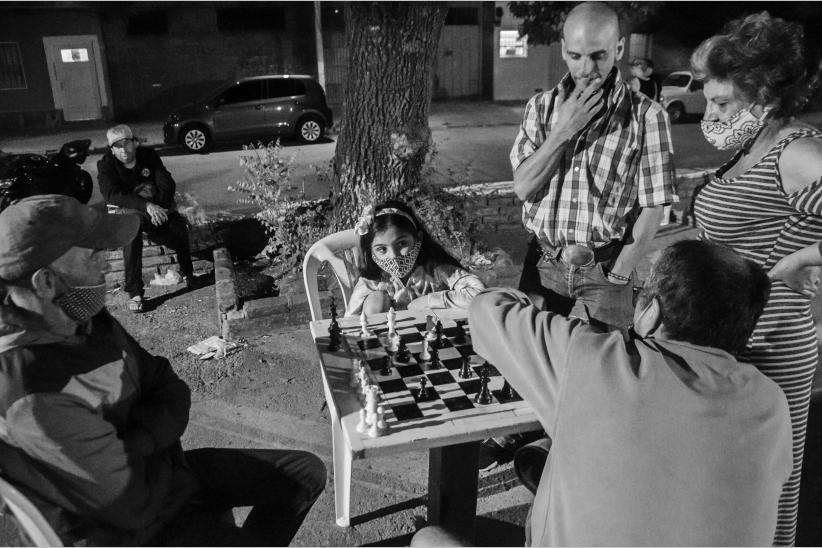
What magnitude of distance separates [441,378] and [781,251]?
1.37 meters

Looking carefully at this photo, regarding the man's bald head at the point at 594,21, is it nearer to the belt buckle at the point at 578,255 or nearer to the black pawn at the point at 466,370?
the belt buckle at the point at 578,255

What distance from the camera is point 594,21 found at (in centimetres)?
279

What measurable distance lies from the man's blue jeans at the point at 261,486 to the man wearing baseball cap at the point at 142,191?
352 centimetres

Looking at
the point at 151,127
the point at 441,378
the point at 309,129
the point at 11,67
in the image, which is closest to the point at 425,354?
the point at 441,378

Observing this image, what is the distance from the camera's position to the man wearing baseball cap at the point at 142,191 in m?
5.84

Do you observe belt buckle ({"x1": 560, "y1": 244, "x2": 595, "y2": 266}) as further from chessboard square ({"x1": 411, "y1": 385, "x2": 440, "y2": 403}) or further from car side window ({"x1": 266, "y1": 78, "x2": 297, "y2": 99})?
car side window ({"x1": 266, "y1": 78, "x2": 297, "y2": 99})

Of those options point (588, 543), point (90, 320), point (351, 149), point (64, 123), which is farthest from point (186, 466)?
point (64, 123)

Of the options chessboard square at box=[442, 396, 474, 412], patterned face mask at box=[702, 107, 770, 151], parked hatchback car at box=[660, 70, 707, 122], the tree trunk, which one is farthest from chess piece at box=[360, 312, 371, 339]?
parked hatchback car at box=[660, 70, 707, 122]

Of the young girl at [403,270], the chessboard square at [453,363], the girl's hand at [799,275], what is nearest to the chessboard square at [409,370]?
the chessboard square at [453,363]

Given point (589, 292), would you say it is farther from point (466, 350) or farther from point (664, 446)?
point (664, 446)

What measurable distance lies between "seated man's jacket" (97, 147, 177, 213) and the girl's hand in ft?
16.8

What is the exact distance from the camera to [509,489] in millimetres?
3393

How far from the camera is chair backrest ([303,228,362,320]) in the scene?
3850mm

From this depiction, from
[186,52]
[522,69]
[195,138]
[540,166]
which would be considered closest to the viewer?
[540,166]
